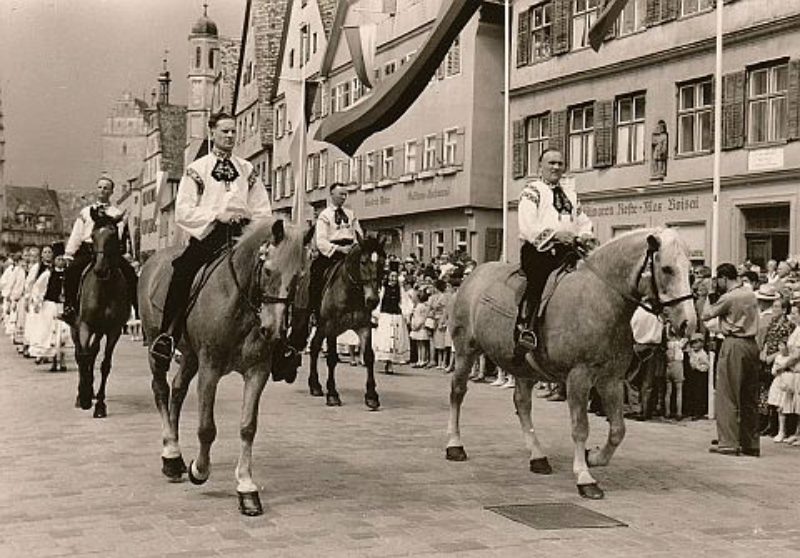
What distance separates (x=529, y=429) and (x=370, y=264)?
14.8 ft

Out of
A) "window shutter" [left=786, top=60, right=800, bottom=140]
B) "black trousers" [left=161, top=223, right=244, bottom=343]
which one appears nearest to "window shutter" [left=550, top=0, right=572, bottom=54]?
"window shutter" [left=786, top=60, right=800, bottom=140]

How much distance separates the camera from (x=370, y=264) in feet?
46.1

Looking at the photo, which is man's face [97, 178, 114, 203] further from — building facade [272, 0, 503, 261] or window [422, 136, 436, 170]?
window [422, 136, 436, 170]

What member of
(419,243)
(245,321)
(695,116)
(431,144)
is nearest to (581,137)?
(695,116)

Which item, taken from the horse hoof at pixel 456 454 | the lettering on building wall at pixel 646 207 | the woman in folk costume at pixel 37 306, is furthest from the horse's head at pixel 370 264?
the lettering on building wall at pixel 646 207

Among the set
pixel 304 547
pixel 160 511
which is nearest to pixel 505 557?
pixel 304 547

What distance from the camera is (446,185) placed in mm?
36344

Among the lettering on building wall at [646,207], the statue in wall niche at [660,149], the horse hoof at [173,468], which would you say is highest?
the statue in wall niche at [660,149]

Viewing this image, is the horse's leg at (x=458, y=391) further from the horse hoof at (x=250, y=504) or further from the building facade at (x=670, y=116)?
the building facade at (x=670, y=116)

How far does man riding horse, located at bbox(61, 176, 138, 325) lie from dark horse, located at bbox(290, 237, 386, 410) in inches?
98.0

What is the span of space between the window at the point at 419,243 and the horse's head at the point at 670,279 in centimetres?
3013

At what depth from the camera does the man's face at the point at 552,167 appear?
30.9 feet

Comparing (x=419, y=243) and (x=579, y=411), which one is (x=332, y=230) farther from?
(x=419, y=243)

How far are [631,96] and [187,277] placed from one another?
21.3 m
